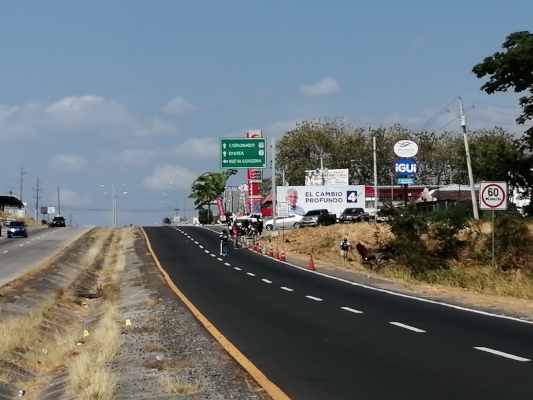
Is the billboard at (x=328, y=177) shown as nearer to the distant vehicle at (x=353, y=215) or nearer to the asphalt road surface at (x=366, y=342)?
the distant vehicle at (x=353, y=215)

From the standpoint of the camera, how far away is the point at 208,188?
437ft

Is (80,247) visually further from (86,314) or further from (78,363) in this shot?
(78,363)

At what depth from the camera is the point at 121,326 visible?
19.2m

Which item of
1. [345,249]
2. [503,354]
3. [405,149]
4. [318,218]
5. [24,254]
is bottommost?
[503,354]

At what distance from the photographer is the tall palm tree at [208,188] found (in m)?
133

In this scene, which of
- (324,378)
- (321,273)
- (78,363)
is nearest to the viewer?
(324,378)

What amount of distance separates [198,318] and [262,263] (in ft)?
81.3

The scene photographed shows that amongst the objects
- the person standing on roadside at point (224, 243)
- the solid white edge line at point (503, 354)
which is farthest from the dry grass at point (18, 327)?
the person standing on roadside at point (224, 243)

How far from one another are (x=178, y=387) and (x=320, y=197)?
7840 cm

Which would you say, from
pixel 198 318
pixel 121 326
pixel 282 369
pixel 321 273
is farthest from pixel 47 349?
pixel 321 273

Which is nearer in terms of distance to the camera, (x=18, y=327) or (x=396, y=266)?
(x=18, y=327)

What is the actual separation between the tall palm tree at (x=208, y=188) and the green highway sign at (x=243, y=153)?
241 ft

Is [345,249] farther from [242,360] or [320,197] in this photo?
[320,197]

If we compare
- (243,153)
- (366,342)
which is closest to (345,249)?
(243,153)
